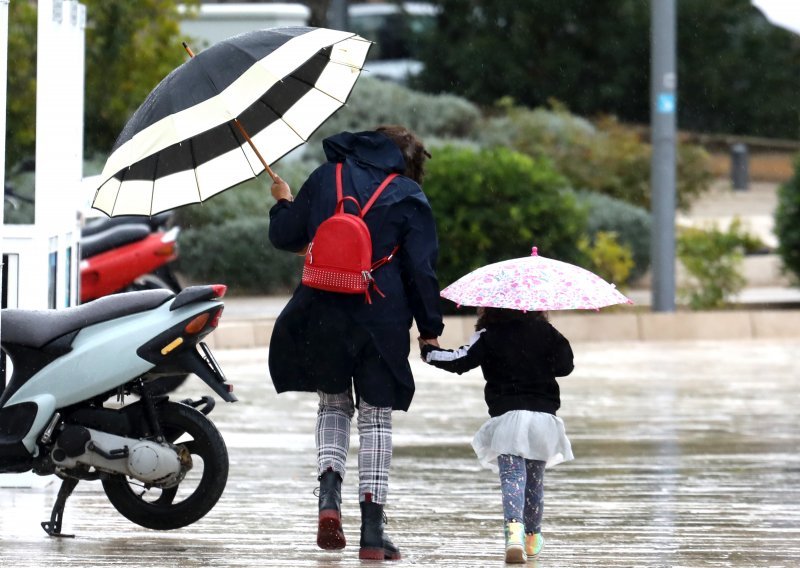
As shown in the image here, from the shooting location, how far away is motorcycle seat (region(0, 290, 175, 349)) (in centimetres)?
667

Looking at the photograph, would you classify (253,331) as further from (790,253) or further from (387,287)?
(387,287)

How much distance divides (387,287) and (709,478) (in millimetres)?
2743

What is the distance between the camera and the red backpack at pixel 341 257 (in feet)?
20.4

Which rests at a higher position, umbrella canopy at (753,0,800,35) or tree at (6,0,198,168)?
tree at (6,0,198,168)

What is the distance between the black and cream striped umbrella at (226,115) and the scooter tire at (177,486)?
79 centimetres

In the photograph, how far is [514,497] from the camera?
631cm

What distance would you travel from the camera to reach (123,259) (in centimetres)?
1204

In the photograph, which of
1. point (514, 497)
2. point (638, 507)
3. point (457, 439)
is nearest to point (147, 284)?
point (457, 439)

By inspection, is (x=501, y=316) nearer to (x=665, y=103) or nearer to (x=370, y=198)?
(x=370, y=198)

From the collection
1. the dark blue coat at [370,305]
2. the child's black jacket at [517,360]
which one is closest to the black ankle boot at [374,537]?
the dark blue coat at [370,305]

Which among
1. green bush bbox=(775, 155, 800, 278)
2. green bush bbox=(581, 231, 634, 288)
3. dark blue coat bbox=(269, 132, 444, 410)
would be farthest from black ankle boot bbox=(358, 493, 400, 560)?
green bush bbox=(775, 155, 800, 278)

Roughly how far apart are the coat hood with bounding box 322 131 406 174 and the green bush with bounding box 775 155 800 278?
35.8 feet

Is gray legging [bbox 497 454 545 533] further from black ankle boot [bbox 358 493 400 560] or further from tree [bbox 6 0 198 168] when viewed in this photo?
tree [bbox 6 0 198 168]

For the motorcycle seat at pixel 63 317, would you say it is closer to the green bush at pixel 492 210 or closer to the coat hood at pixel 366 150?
the coat hood at pixel 366 150
